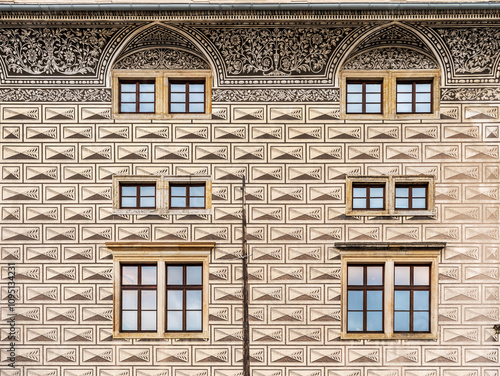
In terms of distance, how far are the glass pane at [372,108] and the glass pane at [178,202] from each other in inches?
144

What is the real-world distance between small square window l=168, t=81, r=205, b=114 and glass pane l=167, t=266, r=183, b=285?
2.78 m

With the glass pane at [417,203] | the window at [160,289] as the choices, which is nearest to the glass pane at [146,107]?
the window at [160,289]

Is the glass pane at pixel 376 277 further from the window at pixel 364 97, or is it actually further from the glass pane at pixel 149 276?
the glass pane at pixel 149 276

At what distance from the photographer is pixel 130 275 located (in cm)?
888

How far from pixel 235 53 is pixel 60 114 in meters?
3.27

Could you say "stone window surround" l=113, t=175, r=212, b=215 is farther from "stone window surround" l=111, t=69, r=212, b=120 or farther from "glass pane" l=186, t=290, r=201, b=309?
"glass pane" l=186, t=290, r=201, b=309

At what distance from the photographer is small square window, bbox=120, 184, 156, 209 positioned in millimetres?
8961

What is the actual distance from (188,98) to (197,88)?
24 centimetres

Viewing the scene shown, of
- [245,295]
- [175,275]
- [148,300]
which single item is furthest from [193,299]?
[245,295]

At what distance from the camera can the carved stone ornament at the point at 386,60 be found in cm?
902

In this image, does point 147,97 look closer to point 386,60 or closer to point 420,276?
point 386,60

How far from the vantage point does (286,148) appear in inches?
350

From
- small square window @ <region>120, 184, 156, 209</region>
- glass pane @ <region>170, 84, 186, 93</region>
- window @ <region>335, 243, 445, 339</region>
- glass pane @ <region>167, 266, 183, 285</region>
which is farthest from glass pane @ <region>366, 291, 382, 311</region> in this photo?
glass pane @ <region>170, 84, 186, 93</region>

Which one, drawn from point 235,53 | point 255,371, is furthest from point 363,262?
point 235,53
